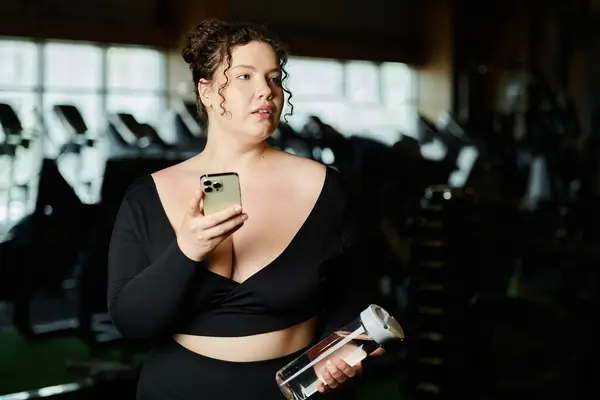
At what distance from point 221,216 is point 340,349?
24 centimetres

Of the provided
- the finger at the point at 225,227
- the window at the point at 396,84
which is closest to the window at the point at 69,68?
the window at the point at 396,84

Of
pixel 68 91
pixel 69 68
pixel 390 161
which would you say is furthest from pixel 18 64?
pixel 390 161

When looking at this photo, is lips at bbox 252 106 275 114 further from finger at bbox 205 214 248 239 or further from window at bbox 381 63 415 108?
window at bbox 381 63 415 108

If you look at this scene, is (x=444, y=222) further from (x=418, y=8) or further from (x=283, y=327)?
(x=418, y=8)

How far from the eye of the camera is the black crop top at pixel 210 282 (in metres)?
1.07

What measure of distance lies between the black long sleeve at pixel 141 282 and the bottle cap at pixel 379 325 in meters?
0.22

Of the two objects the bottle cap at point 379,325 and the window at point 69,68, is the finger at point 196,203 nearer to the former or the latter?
the bottle cap at point 379,325

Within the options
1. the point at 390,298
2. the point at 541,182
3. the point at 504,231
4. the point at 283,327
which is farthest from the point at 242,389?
the point at 541,182

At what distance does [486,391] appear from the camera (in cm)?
338

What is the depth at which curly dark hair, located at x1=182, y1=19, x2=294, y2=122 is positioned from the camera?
3.70 feet

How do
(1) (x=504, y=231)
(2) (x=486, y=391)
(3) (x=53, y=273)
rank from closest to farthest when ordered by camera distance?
(3) (x=53, y=273) < (2) (x=486, y=391) < (1) (x=504, y=231)

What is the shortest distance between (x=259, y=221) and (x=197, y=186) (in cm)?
9

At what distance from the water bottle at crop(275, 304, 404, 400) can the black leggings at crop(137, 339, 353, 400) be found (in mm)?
26

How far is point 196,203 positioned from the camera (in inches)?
40.0
